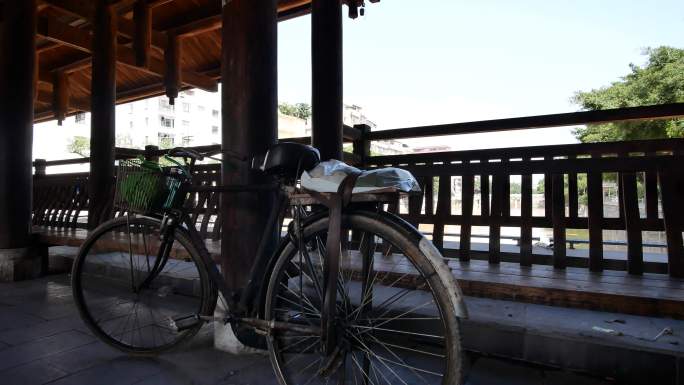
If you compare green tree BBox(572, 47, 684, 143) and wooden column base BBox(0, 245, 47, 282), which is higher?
green tree BBox(572, 47, 684, 143)

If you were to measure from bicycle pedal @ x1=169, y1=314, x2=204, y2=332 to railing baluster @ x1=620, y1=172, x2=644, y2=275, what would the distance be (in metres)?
2.75

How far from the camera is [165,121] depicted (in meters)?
54.8

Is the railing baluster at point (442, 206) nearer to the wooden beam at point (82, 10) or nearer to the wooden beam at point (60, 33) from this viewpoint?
the wooden beam at point (82, 10)

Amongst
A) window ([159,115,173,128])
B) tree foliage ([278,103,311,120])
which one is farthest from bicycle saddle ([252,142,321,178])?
tree foliage ([278,103,311,120])

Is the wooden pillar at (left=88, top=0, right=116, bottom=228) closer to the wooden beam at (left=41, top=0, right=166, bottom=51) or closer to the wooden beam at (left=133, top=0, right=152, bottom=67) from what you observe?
the wooden beam at (left=41, top=0, right=166, bottom=51)

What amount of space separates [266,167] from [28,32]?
4589 millimetres

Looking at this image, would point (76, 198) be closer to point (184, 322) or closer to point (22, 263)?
point (22, 263)

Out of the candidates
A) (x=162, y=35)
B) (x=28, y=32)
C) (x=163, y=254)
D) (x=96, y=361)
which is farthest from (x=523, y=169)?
(x=162, y=35)

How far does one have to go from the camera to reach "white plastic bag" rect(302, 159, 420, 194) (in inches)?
64.4

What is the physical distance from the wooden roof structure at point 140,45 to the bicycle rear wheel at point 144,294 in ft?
14.3

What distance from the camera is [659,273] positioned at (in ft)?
8.88

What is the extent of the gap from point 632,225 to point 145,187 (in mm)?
3129

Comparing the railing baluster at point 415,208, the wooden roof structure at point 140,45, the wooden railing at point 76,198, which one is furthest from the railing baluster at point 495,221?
the wooden roof structure at point 140,45

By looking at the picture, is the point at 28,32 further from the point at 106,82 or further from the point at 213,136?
the point at 213,136
